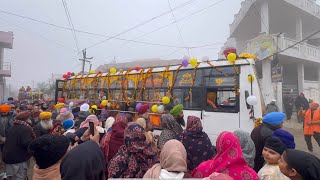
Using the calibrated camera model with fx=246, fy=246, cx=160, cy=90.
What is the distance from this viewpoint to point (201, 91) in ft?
21.2

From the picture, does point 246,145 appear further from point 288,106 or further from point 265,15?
point 265,15

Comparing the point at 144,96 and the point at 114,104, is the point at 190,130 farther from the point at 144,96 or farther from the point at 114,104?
the point at 114,104

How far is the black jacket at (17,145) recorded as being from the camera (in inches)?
177

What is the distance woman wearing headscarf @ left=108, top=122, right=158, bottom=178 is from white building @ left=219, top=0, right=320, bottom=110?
11.6 m

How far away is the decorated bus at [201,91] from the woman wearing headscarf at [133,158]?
140 inches

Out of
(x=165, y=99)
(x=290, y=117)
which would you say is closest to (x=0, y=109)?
(x=165, y=99)

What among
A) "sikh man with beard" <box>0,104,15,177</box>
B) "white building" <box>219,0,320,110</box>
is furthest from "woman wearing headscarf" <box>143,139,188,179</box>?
"white building" <box>219,0,320,110</box>

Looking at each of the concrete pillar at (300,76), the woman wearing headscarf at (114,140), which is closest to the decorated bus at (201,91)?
the woman wearing headscarf at (114,140)

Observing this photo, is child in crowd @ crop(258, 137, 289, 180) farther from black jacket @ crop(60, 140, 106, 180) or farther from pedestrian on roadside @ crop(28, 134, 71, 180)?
pedestrian on roadside @ crop(28, 134, 71, 180)

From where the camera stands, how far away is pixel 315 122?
7793 mm

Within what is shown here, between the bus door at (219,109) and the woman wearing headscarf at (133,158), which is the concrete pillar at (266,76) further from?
the woman wearing headscarf at (133,158)

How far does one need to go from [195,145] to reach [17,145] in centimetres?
331

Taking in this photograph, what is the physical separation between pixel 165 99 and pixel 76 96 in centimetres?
510

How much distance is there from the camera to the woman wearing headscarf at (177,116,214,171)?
3.47m
